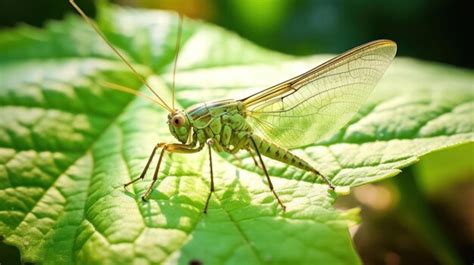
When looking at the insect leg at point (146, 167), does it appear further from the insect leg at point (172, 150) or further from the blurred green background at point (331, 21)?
the blurred green background at point (331, 21)

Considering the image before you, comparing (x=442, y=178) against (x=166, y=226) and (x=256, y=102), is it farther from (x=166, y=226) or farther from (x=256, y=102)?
(x=166, y=226)

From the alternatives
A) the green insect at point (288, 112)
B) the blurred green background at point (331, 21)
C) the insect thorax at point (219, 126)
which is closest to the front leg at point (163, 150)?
the green insect at point (288, 112)

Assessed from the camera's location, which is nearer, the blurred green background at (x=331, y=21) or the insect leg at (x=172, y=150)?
the insect leg at (x=172, y=150)

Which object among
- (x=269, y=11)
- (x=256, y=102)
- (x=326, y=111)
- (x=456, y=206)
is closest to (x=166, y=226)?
(x=256, y=102)

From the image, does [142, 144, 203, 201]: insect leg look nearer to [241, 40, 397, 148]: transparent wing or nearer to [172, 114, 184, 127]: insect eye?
[172, 114, 184, 127]: insect eye

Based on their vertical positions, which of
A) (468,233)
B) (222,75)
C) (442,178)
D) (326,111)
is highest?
(222,75)

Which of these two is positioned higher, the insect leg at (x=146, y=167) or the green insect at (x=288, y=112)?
the green insect at (x=288, y=112)
